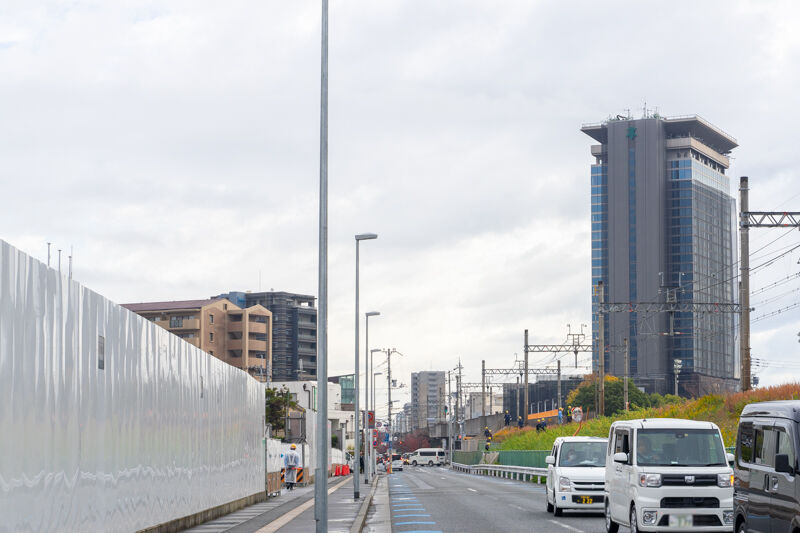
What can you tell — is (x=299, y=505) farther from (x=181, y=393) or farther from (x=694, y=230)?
(x=694, y=230)

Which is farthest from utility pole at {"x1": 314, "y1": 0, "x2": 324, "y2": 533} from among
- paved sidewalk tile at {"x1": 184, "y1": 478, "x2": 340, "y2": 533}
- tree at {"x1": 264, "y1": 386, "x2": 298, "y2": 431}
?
tree at {"x1": 264, "y1": 386, "x2": 298, "y2": 431}

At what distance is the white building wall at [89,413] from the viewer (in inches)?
451

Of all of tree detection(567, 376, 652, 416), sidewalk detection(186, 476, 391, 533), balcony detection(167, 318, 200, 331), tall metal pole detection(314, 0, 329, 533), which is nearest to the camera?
tall metal pole detection(314, 0, 329, 533)

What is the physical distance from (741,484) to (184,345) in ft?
39.4

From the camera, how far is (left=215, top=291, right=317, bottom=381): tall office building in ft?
503

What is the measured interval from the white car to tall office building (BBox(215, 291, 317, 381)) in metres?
126

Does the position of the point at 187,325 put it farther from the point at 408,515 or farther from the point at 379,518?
the point at 379,518

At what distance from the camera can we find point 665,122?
Answer: 17738 cm

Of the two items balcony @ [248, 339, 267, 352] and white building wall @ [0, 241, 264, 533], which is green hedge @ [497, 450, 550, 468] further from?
balcony @ [248, 339, 267, 352]

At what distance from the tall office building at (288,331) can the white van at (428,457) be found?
19976 millimetres

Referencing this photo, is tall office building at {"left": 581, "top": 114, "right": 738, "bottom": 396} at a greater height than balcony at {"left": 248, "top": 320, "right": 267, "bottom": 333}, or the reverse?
tall office building at {"left": 581, "top": 114, "right": 738, "bottom": 396}

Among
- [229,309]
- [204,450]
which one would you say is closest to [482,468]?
[204,450]

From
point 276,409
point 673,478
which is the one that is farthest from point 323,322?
point 276,409

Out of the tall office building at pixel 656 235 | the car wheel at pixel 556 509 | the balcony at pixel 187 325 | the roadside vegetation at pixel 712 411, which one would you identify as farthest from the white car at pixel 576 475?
the tall office building at pixel 656 235
